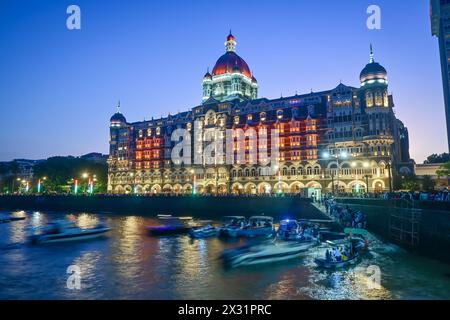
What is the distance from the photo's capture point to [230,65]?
138375mm

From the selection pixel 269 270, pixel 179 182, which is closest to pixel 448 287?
pixel 269 270

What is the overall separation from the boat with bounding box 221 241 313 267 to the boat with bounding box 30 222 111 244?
1061 inches

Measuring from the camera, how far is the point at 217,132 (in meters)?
116

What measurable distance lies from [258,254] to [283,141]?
73.4 m

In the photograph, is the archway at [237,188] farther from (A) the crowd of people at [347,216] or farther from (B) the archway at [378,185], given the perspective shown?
(A) the crowd of people at [347,216]

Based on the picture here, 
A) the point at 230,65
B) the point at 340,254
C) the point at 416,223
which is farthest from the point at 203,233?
the point at 230,65

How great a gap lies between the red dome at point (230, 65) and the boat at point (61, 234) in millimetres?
100298

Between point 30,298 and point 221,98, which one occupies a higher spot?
point 221,98

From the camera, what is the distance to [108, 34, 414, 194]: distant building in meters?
89.1

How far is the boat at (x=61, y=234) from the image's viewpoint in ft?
156

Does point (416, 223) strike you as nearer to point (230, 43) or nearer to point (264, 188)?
point (264, 188)

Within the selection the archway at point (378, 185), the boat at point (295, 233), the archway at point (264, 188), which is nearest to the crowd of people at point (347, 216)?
the boat at point (295, 233)

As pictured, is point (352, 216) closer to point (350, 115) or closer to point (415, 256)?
point (415, 256)
